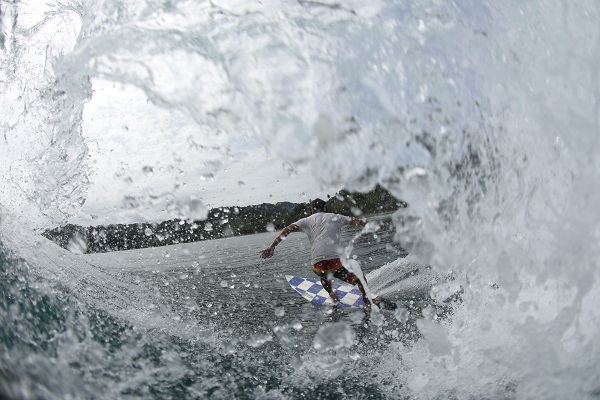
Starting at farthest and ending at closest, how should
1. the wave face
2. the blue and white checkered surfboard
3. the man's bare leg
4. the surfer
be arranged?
the man's bare leg → the blue and white checkered surfboard → the surfer → the wave face

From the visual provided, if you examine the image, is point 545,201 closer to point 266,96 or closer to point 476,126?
point 476,126

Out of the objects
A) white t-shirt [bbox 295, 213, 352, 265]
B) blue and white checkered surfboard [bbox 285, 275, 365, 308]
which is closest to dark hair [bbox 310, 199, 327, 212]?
white t-shirt [bbox 295, 213, 352, 265]

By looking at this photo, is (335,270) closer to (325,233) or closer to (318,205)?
(325,233)

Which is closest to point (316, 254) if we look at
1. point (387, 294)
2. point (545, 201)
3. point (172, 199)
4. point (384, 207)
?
point (387, 294)

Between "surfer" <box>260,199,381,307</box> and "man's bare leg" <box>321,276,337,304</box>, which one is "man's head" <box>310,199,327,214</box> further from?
"man's bare leg" <box>321,276,337,304</box>

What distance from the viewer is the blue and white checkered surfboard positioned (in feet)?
23.0

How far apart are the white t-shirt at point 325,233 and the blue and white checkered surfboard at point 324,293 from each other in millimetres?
806

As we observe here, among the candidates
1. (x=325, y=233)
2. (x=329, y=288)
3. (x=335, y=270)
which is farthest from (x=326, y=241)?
(x=329, y=288)

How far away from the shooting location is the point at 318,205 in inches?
278

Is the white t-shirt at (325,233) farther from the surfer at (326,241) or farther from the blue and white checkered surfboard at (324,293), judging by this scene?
the blue and white checkered surfboard at (324,293)

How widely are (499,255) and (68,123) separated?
5.32 m

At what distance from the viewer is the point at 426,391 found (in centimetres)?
291

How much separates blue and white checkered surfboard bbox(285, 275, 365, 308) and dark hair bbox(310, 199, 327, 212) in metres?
1.51

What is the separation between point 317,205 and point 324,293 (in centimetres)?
174
